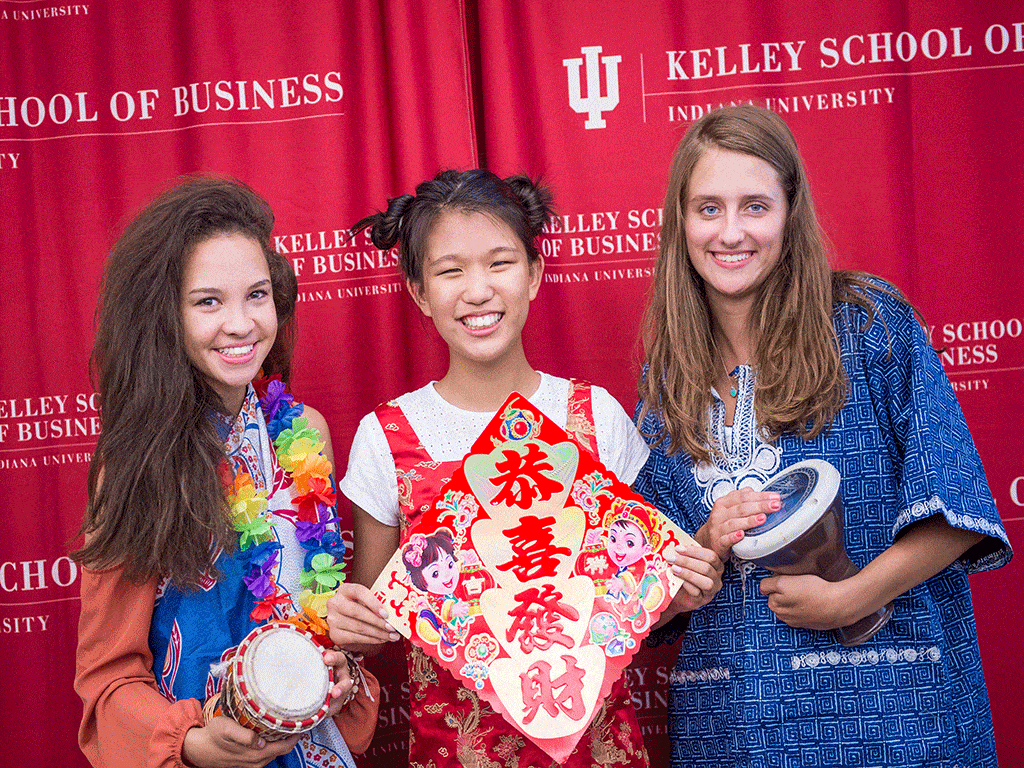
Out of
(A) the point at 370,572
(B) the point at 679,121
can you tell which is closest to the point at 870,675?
(A) the point at 370,572

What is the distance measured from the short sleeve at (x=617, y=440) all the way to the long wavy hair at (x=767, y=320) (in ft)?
0.17

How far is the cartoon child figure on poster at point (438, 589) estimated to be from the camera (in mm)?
Result: 1460

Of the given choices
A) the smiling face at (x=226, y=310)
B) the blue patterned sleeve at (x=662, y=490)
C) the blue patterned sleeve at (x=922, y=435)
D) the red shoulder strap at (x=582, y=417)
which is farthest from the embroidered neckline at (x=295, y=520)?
the blue patterned sleeve at (x=922, y=435)

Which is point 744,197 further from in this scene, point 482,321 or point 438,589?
point 438,589

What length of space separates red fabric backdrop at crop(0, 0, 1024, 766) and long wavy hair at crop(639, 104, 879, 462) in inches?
21.7

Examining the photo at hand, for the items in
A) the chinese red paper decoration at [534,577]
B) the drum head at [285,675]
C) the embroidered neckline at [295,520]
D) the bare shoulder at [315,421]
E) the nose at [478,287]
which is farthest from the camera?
the bare shoulder at [315,421]

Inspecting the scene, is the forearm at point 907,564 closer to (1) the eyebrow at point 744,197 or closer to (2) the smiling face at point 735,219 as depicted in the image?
(2) the smiling face at point 735,219

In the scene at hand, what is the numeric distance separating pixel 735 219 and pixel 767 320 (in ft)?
0.67

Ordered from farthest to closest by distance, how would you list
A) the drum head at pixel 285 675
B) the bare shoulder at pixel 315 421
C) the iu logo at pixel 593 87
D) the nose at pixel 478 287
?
the iu logo at pixel 593 87, the bare shoulder at pixel 315 421, the nose at pixel 478 287, the drum head at pixel 285 675

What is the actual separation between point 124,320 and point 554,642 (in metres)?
0.96

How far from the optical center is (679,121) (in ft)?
7.54

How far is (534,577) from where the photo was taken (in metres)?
1.52

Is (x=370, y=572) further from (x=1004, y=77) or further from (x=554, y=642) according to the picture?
(x=1004, y=77)

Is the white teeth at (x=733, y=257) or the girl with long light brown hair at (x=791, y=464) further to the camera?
the white teeth at (x=733, y=257)
